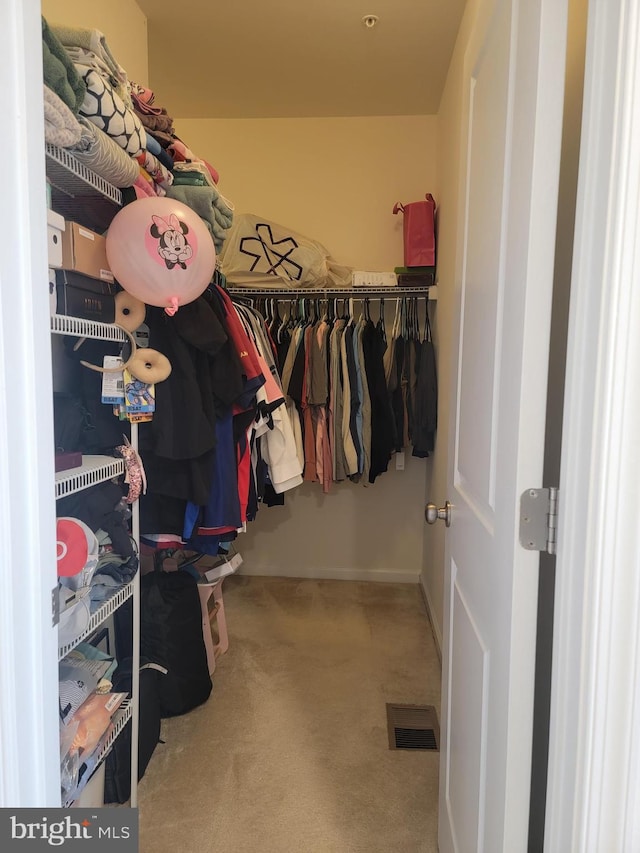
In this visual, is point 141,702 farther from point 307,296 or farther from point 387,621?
point 307,296

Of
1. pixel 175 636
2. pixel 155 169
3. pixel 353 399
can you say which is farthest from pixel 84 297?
pixel 353 399

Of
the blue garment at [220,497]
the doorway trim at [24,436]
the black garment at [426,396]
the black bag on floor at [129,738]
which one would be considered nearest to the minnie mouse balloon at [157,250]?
the blue garment at [220,497]

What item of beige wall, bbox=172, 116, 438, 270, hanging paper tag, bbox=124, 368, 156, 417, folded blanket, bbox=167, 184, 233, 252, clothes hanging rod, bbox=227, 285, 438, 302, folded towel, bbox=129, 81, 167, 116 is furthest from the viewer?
beige wall, bbox=172, 116, 438, 270

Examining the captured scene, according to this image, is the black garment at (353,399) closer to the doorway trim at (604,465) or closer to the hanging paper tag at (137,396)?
the hanging paper tag at (137,396)

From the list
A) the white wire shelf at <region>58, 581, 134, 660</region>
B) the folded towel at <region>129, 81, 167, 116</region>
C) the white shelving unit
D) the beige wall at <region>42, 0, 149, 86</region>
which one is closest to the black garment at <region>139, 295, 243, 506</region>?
the white shelving unit

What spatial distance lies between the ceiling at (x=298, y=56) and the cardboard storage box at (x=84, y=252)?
1444 mm

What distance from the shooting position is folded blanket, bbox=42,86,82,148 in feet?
3.32

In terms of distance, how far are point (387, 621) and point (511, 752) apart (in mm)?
2137

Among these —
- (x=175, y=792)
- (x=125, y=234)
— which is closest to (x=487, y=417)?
(x=125, y=234)

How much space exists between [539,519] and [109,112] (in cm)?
129

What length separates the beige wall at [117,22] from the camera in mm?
1603

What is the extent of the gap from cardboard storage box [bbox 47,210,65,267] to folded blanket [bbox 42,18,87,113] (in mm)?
234

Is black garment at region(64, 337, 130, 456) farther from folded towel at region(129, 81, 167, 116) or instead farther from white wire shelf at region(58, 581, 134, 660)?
folded towel at region(129, 81, 167, 116)

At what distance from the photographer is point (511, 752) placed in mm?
799
